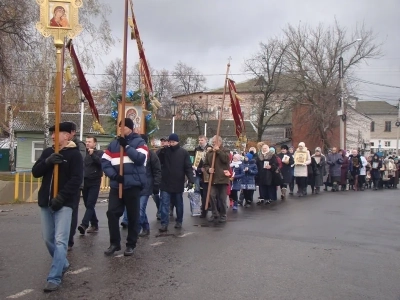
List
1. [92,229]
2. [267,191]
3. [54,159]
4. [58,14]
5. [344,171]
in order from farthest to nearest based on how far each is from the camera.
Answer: [344,171]
[267,191]
[92,229]
[58,14]
[54,159]

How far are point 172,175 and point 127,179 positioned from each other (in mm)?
2522

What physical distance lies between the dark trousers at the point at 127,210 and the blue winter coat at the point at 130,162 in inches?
4.8

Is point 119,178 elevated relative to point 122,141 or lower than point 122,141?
lower

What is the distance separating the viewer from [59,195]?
19.2 ft

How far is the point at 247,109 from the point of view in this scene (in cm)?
6675

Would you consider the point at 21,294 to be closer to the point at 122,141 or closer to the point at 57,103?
the point at 57,103

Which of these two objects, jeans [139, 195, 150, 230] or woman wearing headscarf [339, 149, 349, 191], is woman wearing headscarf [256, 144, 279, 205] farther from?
jeans [139, 195, 150, 230]

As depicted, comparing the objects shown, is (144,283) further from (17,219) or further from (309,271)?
(17,219)

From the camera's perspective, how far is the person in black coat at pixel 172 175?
31.8 feet

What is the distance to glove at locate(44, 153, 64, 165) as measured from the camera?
5.79 meters

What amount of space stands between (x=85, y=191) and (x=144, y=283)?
3674mm

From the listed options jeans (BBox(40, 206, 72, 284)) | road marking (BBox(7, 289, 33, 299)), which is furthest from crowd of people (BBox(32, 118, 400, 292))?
road marking (BBox(7, 289, 33, 299))

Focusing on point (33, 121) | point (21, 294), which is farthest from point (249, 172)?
point (33, 121)

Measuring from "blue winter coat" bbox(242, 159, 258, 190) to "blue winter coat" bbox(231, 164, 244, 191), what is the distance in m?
0.40
